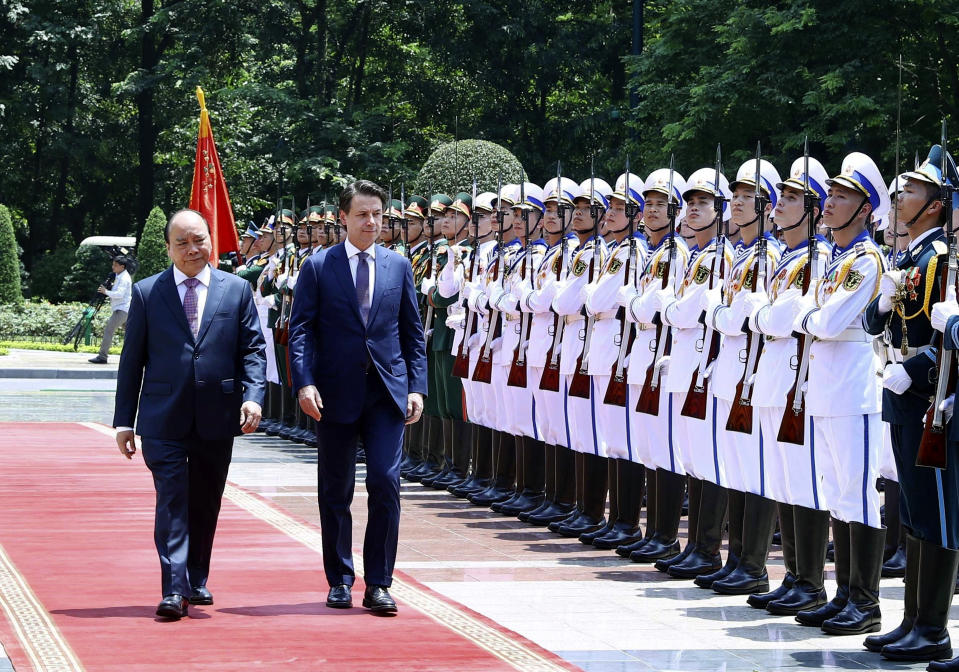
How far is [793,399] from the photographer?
7.66m

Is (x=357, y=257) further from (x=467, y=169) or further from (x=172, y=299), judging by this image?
(x=467, y=169)

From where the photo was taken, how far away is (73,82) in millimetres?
47781

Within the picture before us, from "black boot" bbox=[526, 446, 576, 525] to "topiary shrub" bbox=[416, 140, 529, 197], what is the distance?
27.2 feet

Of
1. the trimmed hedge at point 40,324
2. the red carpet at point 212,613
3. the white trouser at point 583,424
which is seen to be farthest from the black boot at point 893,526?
the trimmed hedge at point 40,324

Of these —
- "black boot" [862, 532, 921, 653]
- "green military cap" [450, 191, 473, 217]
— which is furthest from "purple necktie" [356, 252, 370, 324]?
"green military cap" [450, 191, 473, 217]

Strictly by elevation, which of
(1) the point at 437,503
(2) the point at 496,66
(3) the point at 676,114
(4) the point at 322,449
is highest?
(2) the point at 496,66

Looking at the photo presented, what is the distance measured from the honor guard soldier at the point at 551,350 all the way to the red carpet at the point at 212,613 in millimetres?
1662

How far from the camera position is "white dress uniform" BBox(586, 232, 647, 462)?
9.77 metres

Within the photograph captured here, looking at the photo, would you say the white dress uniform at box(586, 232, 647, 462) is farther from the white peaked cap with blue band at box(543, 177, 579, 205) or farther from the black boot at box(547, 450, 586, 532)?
the white peaked cap with blue band at box(543, 177, 579, 205)

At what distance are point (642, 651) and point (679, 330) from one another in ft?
8.93

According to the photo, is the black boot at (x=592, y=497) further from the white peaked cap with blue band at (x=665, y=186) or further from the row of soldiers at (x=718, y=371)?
the white peaked cap with blue band at (x=665, y=186)

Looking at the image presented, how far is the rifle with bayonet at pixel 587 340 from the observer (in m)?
10.2

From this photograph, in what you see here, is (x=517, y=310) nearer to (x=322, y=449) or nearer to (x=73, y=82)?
(x=322, y=449)

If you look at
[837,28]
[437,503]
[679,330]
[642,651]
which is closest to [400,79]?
[837,28]
